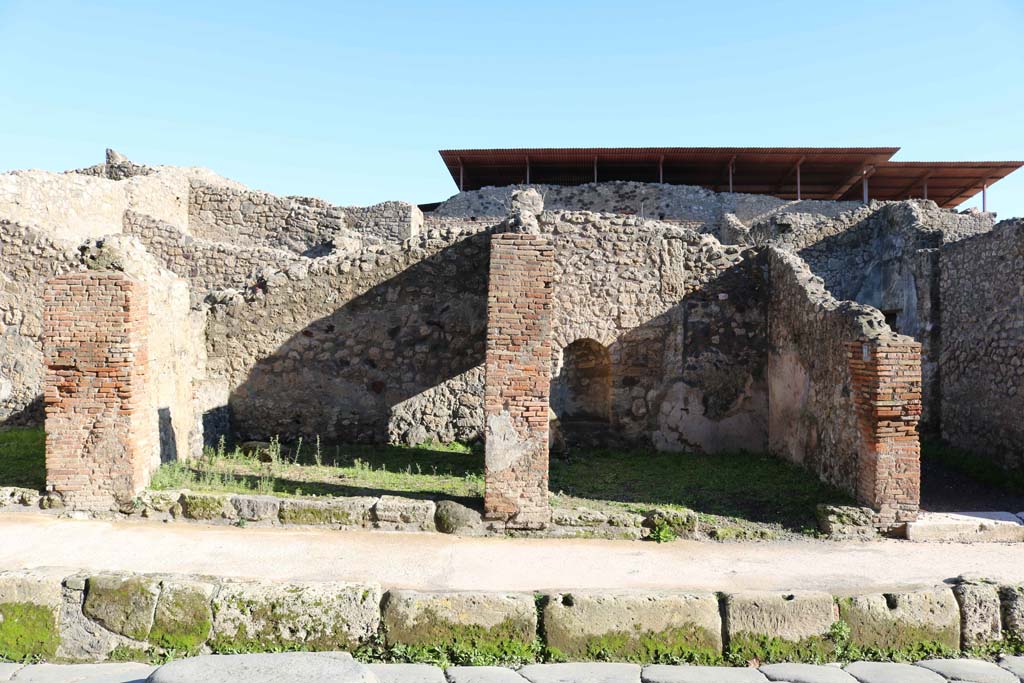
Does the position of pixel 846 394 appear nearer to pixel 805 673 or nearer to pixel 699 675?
pixel 805 673

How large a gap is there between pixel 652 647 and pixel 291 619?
7.80ft

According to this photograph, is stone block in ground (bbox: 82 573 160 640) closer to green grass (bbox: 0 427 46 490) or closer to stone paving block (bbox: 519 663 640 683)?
stone paving block (bbox: 519 663 640 683)

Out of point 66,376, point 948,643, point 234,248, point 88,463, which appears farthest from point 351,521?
point 234,248

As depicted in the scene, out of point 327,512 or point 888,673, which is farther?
point 327,512

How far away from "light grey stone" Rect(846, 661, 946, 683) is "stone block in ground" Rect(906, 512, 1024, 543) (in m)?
2.22

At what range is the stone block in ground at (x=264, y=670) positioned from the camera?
328 cm

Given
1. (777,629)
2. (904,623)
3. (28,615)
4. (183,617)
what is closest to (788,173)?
(904,623)

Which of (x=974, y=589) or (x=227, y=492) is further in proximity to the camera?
(x=227, y=492)

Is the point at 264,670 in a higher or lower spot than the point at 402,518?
lower

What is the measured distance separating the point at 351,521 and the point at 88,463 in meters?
2.59

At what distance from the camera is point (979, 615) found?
482cm

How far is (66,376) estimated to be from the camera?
6.53 metres

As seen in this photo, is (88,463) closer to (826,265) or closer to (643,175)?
(826,265)

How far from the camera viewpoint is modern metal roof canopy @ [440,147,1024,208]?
2316 cm
